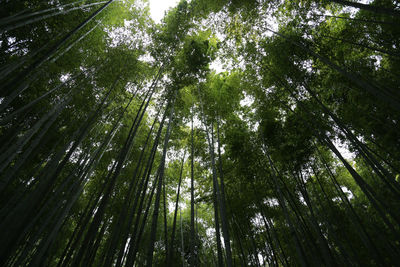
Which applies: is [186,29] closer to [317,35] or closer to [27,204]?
[317,35]

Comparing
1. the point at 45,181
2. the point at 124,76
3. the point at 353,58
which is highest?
the point at 124,76

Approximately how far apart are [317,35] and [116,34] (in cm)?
532

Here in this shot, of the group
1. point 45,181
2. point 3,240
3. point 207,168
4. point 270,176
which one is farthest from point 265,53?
point 3,240

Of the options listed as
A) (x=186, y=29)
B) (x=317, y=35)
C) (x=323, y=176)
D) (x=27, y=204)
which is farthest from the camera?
(x=323, y=176)

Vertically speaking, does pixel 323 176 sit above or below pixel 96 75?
below

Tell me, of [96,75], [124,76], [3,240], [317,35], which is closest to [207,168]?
[124,76]

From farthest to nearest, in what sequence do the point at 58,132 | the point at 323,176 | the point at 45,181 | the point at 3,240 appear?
the point at 323,176 < the point at 58,132 < the point at 45,181 < the point at 3,240

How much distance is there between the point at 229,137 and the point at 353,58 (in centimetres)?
349

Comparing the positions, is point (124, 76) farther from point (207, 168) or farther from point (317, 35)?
point (317, 35)

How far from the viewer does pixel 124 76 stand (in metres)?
4.77

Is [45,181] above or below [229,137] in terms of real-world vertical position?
below

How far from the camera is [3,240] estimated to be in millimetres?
1342

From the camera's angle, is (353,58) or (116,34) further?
(116,34)

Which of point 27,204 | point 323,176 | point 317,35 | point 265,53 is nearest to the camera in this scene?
point 27,204
